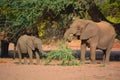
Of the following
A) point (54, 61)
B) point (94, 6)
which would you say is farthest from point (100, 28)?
point (94, 6)

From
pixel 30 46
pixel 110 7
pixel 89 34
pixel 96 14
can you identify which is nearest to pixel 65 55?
pixel 89 34

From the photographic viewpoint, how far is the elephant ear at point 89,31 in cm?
1988

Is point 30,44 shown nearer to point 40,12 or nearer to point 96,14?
point 40,12

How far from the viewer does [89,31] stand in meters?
20.0

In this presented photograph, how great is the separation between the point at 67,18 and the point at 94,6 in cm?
173

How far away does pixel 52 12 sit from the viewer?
24.6 meters

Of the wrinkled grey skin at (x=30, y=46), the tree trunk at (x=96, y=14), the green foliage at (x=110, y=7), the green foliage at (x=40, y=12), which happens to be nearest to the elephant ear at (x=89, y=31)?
the wrinkled grey skin at (x=30, y=46)

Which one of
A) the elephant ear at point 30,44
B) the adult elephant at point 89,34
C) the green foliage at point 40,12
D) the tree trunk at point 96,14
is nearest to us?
the adult elephant at point 89,34

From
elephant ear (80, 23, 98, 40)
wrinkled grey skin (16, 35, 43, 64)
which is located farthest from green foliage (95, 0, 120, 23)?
wrinkled grey skin (16, 35, 43, 64)

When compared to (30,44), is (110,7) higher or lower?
higher

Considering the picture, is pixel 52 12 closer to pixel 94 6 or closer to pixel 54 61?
pixel 94 6

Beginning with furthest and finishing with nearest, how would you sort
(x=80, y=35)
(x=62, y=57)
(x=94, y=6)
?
(x=94, y=6), (x=80, y=35), (x=62, y=57)

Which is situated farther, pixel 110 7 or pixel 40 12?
pixel 110 7

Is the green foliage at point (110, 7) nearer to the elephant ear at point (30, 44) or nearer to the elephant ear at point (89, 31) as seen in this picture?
the elephant ear at point (89, 31)
